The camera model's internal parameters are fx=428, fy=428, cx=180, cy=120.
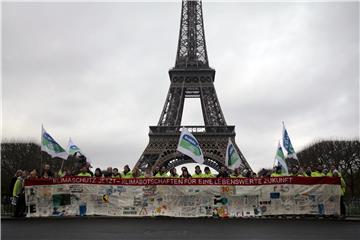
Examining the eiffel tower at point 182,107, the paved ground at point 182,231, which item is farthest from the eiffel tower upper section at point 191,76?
the paved ground at point 182,231

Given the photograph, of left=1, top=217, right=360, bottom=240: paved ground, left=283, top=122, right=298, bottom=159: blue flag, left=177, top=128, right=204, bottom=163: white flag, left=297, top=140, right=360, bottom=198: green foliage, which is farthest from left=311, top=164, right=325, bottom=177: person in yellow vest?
left=297, top=140, right=360, bottom=198: green foliage

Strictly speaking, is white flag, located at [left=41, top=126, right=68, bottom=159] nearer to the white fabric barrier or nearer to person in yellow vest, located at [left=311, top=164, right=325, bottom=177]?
the white fabric barrier

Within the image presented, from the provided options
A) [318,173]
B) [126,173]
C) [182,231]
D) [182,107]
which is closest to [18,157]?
[182,107]

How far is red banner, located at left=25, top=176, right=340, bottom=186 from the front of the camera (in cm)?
1509

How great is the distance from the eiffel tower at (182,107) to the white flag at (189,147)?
3562cm

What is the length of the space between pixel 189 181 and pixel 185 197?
587 mm

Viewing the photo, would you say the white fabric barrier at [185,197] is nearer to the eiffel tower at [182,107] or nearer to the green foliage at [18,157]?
the green foliage at [18,157]

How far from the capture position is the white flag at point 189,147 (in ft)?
55.9

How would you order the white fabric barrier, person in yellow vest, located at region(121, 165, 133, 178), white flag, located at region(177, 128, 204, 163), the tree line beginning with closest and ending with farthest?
the white fabric barrier < person in yellow vest, located at region(121, 165, 133, 178) < white flag, located at region(177, 128, 204, 163) < the tree line

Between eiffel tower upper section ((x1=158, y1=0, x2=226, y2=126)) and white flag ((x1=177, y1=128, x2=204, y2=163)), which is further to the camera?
eiffel tower upper section ((x1=158, y1=0, x2=226, y2=126))

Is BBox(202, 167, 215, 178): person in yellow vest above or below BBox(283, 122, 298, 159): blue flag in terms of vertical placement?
below

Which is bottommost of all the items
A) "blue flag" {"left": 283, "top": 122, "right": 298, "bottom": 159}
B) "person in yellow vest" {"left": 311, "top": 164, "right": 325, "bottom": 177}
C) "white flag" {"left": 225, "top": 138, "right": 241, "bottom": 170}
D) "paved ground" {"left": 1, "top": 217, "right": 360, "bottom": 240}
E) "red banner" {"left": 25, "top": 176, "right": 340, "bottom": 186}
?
"paved ground" {"left": 1, "top": 217, "right": 360, "bottom": 240}

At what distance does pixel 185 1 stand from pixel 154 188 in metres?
55.5

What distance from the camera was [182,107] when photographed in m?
63.9
